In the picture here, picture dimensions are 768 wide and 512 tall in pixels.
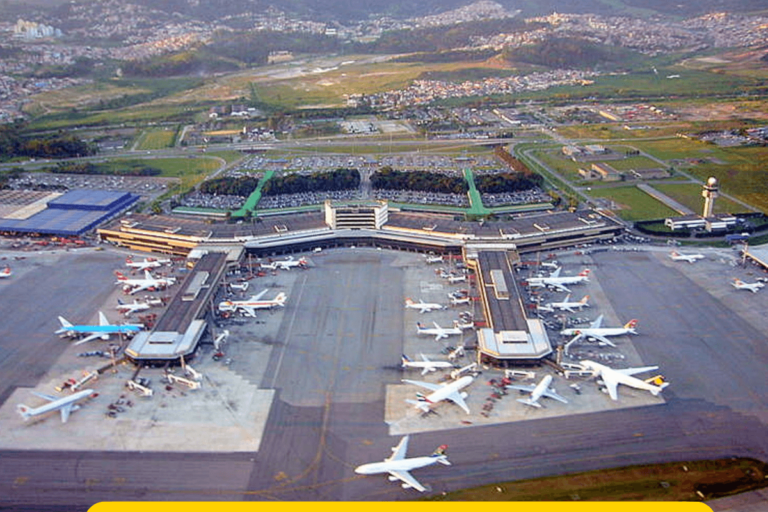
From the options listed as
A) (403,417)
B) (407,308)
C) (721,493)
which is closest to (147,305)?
(407,308)

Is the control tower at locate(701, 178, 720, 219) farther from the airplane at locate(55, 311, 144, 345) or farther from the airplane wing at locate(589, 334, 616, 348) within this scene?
the airplane at locate(55, 311, 144, 345)

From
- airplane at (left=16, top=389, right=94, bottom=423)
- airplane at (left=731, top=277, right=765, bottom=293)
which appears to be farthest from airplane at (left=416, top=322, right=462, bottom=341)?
airplane at (left=731, top=277, right=765, bottom=293)

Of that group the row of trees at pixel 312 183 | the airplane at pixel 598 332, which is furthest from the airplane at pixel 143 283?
the airplane at pixel 598 332

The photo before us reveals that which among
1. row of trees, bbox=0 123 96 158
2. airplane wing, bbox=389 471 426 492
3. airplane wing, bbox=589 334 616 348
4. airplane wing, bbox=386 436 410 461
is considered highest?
row of trees, bbox=0 123 96 158

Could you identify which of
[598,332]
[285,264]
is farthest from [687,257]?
[285,264]

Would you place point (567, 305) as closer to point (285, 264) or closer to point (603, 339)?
point (603, 339)

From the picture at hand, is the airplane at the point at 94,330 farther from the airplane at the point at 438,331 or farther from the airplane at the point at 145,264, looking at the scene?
the airplane at the point at 438,331

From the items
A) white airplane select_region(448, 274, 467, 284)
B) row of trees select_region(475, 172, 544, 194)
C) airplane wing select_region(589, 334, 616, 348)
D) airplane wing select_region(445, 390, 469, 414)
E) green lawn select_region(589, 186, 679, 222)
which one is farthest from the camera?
row of trees select_region(475, 172, 544, 194)
